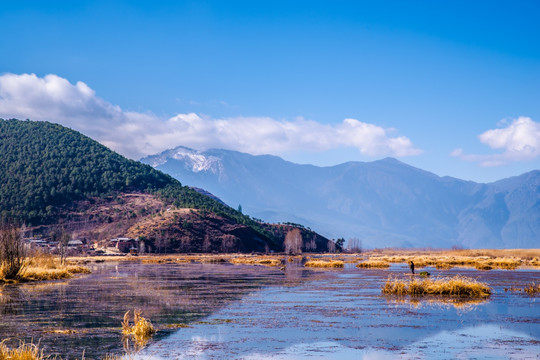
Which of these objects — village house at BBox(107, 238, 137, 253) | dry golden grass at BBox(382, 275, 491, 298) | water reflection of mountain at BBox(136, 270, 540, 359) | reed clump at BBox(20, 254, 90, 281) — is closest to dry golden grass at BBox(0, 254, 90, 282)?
reed clump at BBox(20, 254, 90, 281)

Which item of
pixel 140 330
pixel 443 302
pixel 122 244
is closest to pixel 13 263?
pixel 140 330

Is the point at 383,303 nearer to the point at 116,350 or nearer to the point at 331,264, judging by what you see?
the point at 116,350

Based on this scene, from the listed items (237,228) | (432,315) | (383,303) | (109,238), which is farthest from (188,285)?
(237,228)

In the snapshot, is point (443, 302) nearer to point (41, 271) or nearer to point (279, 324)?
point (279, 324)

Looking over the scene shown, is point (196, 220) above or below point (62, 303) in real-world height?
above

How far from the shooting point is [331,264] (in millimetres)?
90188

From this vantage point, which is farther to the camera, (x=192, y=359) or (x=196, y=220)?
(x=196, y=220)

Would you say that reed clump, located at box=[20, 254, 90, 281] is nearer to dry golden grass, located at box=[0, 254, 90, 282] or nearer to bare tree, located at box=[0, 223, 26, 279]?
dry golden grass, located at box=[0, 254, 90, 282]

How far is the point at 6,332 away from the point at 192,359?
32.1 feet

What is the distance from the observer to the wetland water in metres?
20.7

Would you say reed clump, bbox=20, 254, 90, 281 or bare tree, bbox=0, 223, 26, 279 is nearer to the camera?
bare tree, bbox=0, 223, 26, 279

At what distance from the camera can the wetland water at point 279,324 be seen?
816 inches

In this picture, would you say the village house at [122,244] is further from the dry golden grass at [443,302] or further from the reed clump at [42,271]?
the dry golden grass at [443,302]

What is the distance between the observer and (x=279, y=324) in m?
26.8
